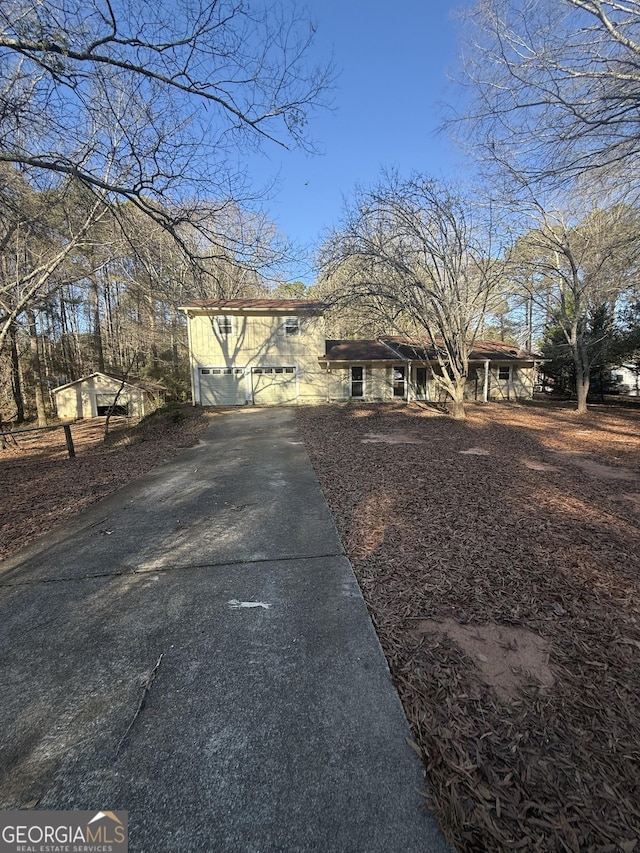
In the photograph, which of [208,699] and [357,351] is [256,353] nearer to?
[357,351]

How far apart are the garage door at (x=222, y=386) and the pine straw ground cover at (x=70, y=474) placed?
19.3ft

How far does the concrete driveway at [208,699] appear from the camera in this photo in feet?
4.71

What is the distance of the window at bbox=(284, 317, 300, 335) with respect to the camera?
63.8ft

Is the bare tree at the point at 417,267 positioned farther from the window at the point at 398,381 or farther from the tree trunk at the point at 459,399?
the window at the point at 398,381

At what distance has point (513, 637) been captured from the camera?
2402 mm

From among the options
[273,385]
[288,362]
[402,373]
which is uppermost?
[288,362]

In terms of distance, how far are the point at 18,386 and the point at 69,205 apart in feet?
56.4

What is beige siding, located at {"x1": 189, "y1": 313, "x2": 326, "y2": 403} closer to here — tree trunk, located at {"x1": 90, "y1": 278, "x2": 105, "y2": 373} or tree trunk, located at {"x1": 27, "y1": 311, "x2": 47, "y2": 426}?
tree trunk, located at {"x1": 90, "y1": 278, "x2": 105, "y2": 373}

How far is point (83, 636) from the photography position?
2510 mm

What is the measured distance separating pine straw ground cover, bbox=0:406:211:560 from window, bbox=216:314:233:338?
275 inches

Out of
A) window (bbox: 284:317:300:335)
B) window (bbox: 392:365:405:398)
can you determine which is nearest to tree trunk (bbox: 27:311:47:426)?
window (bbox: 284:317:300:335)
